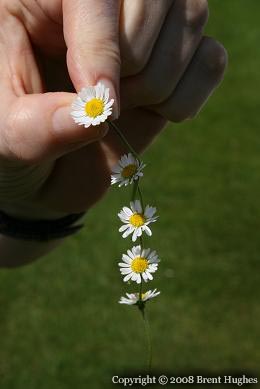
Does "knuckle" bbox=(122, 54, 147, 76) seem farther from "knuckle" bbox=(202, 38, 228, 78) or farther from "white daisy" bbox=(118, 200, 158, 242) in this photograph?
"white daisy" bbox=(118, 200, 158, 242)

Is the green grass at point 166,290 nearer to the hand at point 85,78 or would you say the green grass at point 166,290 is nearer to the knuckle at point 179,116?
the hand at point 85,78

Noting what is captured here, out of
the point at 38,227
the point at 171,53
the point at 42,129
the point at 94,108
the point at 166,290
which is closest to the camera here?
the point at 94,108

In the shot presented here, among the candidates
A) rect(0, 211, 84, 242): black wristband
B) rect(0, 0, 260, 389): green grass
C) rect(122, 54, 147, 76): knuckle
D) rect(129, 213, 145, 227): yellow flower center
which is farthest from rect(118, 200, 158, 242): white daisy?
rect(0, 0, 260, 389): green grass

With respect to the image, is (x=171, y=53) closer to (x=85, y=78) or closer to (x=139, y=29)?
(x=139, y=29)

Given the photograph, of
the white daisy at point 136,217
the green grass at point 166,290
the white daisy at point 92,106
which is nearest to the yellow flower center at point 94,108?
the white daisy at point 92,106

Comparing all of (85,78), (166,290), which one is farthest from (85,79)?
(166,290)

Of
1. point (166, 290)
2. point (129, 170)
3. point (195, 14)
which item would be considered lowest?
point (166, 290)

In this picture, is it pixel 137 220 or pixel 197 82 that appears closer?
pixel 137 220
